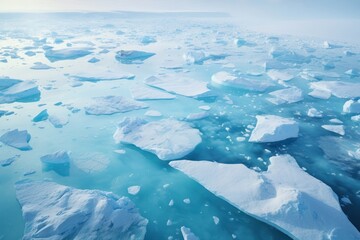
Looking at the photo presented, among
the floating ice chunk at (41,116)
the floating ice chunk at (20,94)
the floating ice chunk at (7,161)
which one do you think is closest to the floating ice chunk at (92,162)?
the floating ice chunk at (7,161)

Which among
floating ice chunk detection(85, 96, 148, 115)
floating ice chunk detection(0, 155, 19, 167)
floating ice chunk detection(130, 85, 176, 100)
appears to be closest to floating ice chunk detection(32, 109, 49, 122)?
floating ice chunk detection(85, 96, 148, 115)

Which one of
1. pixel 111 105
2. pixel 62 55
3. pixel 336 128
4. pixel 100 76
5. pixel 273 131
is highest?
pixel 273 131

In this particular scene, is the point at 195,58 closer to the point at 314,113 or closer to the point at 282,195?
the point at 314,113

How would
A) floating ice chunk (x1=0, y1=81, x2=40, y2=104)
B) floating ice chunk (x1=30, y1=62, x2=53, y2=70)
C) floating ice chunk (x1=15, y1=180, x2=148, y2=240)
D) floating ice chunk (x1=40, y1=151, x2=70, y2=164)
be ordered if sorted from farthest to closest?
floating ice chunk (x1=30, y1=62, x2=53, y2=70), floating ice chunk (x1=0, y1=81, x2=40, y2=104), floating ice chunk (x1=40, y1=151, x2=70, y2=164), floating ice chunk (x1=15, y1=180, x2=148, y2=240)

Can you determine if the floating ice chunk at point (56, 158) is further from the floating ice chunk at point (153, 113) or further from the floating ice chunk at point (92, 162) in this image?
the floating ice chunk at point (153, 113)

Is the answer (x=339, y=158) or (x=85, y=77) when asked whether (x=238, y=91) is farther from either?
(x=85, y=77)

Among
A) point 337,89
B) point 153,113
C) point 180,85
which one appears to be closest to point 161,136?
point 153,113

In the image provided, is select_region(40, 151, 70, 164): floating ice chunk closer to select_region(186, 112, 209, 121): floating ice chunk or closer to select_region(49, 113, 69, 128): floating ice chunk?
select_region(49, 113, 69, 128): floating ice chunk
